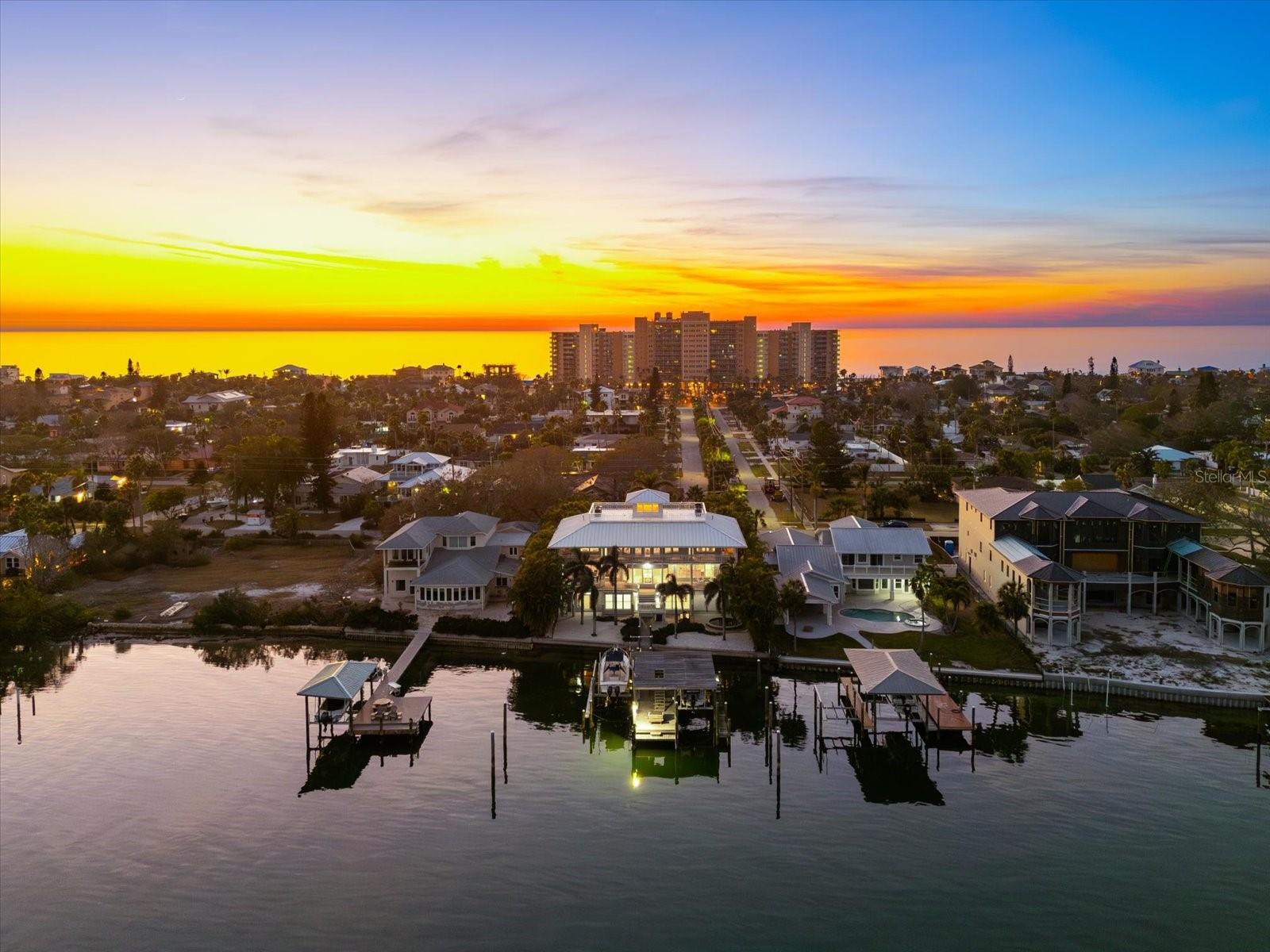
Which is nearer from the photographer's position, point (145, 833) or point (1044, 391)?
point (145, 833)

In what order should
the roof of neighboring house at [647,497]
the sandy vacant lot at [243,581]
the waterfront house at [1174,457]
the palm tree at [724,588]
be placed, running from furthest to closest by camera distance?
the waterfront house at [1174,457], the roof of neighboring house at [647,497], the sandy vacant lot at [243,581], the palm tree at [724,588]

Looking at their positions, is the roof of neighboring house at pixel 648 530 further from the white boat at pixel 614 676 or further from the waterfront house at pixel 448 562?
the white boat at pixel 614 676

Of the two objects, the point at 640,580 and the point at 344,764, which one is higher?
the point at 640,580

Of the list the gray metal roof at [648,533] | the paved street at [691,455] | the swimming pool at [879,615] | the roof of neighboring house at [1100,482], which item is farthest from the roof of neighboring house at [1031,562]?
the paved street at [691,455]

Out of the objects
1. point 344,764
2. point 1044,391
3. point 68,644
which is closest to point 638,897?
point 344,764

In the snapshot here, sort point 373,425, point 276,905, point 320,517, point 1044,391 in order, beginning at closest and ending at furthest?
point 276,905, point 320,517, point 373,425, point 1044,391

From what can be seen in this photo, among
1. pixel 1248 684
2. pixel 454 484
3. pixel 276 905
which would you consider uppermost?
pixel 454 484

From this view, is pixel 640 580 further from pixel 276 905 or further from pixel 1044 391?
pixel 1044 391
